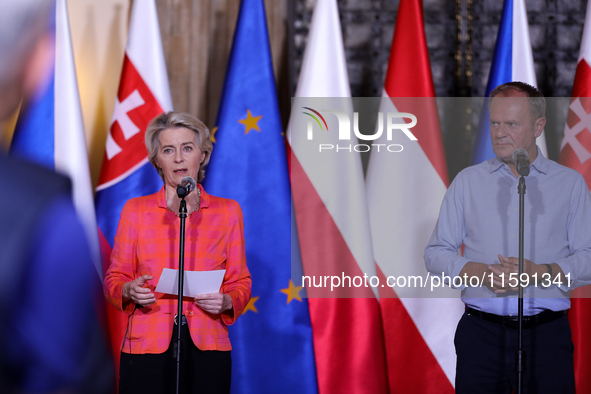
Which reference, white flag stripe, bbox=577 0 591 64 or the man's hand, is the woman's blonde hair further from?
white flag stripe, bbox=577 0 591 64

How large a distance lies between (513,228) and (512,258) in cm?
16

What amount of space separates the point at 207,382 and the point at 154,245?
1.90ft

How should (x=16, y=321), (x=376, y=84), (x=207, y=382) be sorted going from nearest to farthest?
(x=16, y=321), (x=207, y=382), (x=376, y=84)

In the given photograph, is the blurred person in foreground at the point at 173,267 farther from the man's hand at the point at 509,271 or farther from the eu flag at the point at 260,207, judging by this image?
the man's hand at the point at 509,271

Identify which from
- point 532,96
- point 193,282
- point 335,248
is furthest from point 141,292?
point 532,96

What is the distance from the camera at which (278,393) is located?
3088 millimetres

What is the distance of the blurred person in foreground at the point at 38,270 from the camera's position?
0.54m

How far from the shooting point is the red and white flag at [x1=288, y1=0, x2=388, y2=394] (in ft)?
10.1

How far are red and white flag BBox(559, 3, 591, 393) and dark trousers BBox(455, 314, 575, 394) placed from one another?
0.80m

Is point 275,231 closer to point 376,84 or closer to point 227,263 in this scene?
point 227,263

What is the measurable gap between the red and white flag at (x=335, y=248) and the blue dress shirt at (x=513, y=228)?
66 centimetres

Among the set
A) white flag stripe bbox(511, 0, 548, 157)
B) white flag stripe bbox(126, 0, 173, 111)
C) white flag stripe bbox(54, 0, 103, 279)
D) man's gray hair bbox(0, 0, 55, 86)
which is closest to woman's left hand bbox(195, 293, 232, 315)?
white flag stripe bbox(54, 0, 103, 279)

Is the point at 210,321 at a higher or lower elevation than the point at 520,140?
lower

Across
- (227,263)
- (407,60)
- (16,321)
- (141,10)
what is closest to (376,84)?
(407,60)
